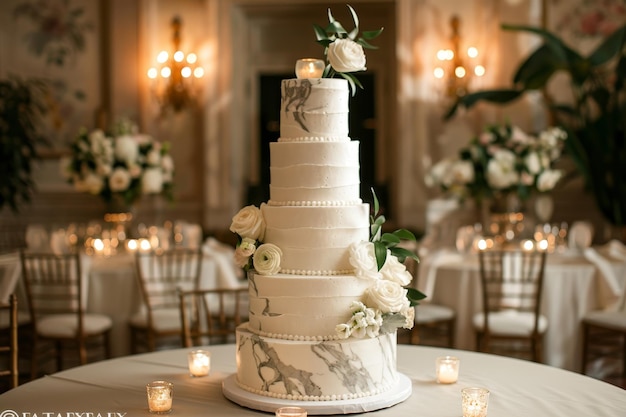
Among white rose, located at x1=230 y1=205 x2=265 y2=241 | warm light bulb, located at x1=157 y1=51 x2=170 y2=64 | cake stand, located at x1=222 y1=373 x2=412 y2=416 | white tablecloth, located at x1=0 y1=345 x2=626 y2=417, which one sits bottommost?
white tablecloth, located at x1=0 y1=345 x2=626 y2=417

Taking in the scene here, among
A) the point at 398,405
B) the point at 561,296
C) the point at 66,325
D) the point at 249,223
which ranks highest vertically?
the point at 249,223

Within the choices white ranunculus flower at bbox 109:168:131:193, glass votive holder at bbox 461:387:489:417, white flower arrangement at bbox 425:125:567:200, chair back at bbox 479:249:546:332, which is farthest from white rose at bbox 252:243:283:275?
white ranunculus flower at bbox 109:168:131:193

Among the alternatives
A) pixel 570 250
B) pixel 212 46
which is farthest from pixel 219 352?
pixel 212 46

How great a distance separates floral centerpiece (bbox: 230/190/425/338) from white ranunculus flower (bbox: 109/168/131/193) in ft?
12.3

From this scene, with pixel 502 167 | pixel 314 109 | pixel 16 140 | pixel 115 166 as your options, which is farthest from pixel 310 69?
pixel 16 140

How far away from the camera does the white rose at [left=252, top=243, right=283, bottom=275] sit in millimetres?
2551

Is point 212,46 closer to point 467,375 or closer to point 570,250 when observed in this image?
point 570,250

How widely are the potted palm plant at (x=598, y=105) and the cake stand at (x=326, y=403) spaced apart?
5225 millimetres

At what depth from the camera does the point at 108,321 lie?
5.73m

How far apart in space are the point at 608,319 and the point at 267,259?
3555 mm

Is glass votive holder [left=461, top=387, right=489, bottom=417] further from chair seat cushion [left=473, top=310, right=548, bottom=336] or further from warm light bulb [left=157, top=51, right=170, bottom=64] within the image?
warm light bulb [left=157, top=51, right=170, bottom=64]

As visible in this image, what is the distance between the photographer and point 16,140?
7.93 metres

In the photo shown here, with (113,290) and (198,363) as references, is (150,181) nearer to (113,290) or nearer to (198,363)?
(113,290)

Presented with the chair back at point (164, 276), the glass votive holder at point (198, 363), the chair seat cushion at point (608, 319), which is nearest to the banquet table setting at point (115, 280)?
the chair back at point (164, 276)
